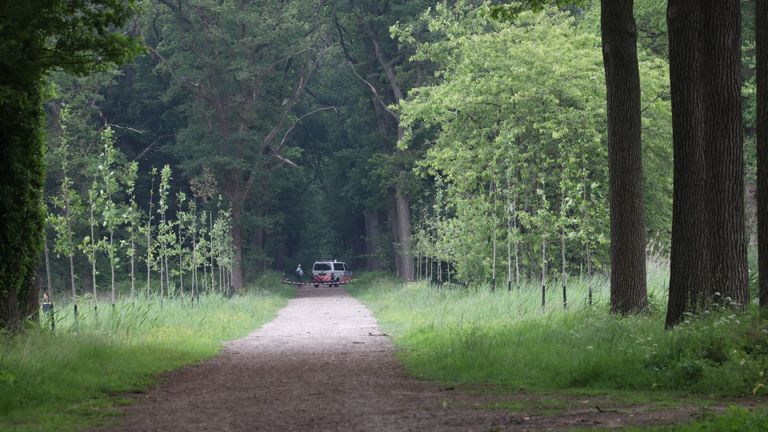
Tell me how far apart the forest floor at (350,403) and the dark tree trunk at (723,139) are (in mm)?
3961

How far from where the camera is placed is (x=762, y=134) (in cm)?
1538

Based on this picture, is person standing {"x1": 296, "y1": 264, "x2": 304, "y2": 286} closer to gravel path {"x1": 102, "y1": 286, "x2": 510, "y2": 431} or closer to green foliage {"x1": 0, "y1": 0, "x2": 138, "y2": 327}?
gravel path {"x1": 102, "y1": 286, "x2": 510, "y2": 431}

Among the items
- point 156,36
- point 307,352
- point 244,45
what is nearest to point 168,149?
point 156,36

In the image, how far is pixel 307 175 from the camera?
3260 inches

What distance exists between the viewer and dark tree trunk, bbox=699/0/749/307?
16.1 m

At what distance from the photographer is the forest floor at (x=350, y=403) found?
11.0 meters

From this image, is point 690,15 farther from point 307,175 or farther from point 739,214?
point 307,175

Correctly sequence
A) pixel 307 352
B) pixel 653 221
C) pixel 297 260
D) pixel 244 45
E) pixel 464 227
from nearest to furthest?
pixel 307 352, pixel 653 221, pixel 464 227, pixel 244 45, pixel 297 260

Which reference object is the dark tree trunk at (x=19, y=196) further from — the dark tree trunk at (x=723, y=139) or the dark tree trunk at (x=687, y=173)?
the dark tree trunk at (x=723, y=139)

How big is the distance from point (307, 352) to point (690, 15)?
8925mm

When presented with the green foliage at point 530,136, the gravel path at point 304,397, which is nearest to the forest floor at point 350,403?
the gravel path at point 304,397

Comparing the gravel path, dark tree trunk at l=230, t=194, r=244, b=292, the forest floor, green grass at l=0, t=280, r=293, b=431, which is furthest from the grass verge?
dark tree trunk at l=230, t=194, r=244, b=292

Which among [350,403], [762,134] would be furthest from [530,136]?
[350,403]

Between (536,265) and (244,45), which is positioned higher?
(244,45)
